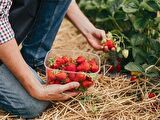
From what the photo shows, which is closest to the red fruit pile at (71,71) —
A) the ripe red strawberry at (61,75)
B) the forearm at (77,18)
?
the ripe red strawberry at (61,75)

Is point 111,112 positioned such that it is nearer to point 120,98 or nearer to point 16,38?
point 120,98

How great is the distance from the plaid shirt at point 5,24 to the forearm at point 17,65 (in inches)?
0.9

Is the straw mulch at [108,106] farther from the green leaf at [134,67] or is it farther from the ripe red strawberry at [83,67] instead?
the ripe red strawberry at [83,67]

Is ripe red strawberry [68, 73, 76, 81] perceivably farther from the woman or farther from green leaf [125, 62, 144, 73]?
green leaf [125, 62, 144, 73]

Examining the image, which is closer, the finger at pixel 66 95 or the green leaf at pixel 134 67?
the finger at pixel 66 95

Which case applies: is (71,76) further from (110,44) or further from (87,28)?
(87,28)

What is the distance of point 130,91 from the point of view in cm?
234

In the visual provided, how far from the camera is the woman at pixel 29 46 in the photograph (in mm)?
1925

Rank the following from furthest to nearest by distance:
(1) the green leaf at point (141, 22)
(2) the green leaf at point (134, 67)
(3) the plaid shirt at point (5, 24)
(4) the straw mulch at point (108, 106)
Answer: (1) the green leaf at point (141, 22) < (2) the green leaf at point (134, 67) < (4) the straw mulch at point (108, 106) < (3) the plaid shirt at point (5, 24)

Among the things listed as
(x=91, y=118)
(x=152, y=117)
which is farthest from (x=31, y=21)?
(x=152, y=117)

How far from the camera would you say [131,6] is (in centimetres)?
245

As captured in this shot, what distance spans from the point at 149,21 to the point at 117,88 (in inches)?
16.0

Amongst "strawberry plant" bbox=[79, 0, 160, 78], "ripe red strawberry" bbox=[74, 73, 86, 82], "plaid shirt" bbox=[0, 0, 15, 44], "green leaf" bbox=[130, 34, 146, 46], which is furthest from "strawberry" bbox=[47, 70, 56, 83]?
"green leaf" bbox=[130, 34, 146, 46]

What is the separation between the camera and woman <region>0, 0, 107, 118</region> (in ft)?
6.31
